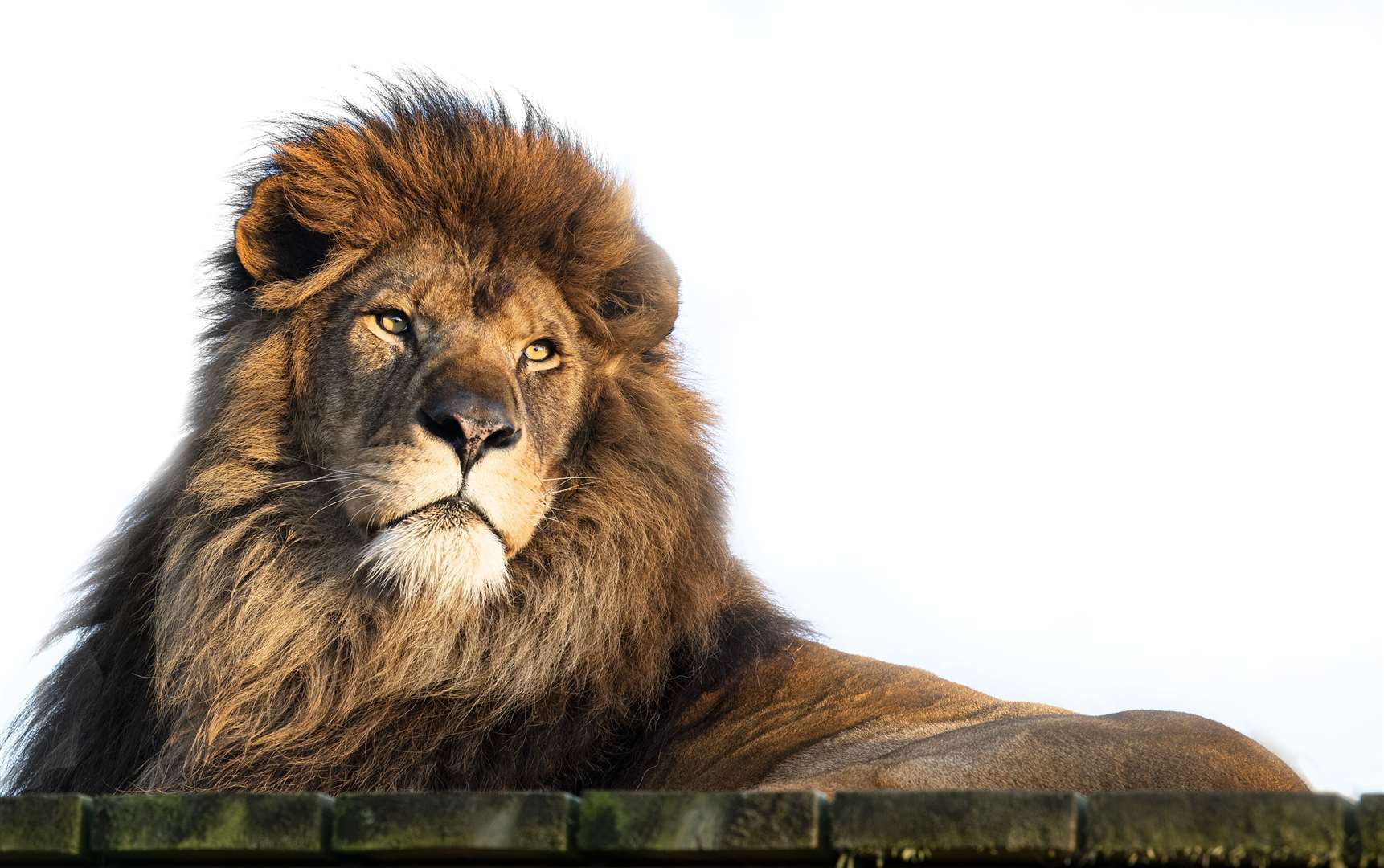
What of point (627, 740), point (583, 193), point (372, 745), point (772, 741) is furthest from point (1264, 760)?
point (583, 193)

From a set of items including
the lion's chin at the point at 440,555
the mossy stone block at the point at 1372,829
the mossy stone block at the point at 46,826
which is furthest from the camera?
the lion's chin at the point at 440,555

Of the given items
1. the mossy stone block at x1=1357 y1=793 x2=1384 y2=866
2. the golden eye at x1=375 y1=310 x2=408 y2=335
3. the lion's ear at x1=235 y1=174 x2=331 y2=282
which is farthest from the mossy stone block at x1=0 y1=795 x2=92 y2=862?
the lion's ear at x1=235 y1=174 x2=331 y2=282

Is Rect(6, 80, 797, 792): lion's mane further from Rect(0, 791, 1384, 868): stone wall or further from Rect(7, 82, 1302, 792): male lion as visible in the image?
Rect(0, 791, 1384, 868): stone wall

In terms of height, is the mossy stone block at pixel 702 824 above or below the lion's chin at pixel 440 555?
below

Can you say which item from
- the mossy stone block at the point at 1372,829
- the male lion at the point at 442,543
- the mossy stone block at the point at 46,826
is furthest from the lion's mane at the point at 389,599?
the mossy stone block at the point at 1372,829

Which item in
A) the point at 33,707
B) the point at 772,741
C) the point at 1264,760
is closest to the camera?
the point at 1264,760

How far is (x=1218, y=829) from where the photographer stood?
229 centimetres

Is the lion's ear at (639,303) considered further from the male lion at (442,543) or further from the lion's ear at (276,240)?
the lion's ear at (276,240)

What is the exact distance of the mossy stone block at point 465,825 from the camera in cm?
240

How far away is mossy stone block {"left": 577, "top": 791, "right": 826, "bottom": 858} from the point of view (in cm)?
235

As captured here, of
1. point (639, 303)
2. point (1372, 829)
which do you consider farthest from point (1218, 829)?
point (639, 303)

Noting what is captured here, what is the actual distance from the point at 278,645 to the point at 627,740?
0.98m

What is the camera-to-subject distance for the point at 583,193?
5195mm

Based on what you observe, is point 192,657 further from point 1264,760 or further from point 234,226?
point 1264,760
